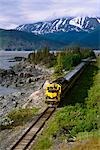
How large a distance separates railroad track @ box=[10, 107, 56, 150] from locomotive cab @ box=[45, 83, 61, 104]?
1.68 m

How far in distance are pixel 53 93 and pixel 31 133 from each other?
35.0ft

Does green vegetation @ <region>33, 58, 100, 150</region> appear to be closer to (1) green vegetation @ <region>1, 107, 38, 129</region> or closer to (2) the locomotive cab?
(2) the locomotive cab

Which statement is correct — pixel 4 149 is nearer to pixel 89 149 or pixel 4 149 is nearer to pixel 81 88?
pixel 89 149

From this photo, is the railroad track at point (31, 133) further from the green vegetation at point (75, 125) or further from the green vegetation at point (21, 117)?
the green vegetation at point (21, 117)

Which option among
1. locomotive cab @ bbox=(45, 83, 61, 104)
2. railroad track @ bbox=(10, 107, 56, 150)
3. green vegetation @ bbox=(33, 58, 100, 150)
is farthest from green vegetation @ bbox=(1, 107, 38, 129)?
green vegetation @ bbox=(33, 58, 100, 150)

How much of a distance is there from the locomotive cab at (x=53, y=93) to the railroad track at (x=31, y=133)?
1.68 m

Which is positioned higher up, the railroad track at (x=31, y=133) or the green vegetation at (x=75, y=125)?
the green vegetation at (x=75, y=125)

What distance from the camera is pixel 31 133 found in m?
26.7

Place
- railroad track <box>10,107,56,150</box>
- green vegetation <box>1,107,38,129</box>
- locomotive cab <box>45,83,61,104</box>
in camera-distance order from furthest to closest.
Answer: locomotive cab <box>45,83,61,104</box> → green vegetation <box>1,107,38,129</box> → railroad track <box>10,107,56,150</box>

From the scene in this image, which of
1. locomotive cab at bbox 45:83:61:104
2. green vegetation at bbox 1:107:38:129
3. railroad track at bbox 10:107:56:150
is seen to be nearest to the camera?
railroad track at bbox 10:107:56:150

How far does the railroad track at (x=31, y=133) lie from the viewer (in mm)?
23484

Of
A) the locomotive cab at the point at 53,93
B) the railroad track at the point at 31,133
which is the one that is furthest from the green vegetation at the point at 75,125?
the locomotive cab at the point at 53,93

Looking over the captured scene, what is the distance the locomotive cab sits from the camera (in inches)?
1437

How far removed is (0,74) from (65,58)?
17198 mm
